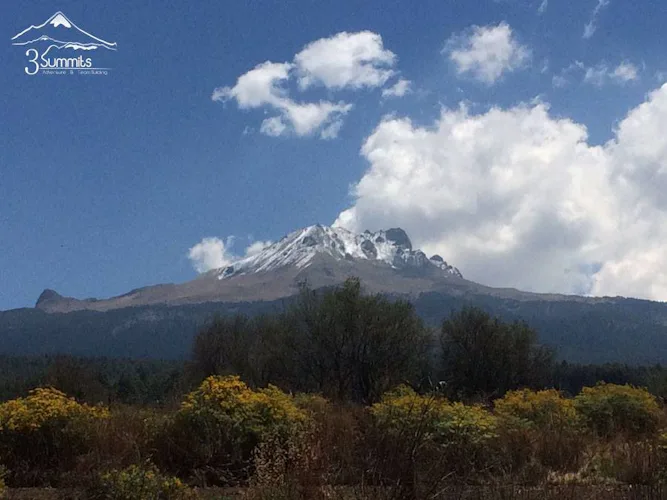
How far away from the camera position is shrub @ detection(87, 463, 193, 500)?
6.13 m

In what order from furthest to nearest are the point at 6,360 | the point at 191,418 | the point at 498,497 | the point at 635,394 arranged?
1. the point at 6,360
2. the point at 635,394
3. the point at 191,418
4. the point at 498,497

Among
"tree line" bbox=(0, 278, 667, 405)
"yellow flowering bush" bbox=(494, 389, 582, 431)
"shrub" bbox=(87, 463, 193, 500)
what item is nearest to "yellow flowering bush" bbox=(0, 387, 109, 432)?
"shrub" bbox=(87, 463, 193, 500)

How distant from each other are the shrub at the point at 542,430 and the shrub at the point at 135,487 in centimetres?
441

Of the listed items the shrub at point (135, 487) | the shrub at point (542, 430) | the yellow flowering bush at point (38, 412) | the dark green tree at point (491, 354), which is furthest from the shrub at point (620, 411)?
the dark green tree at point (491, 354)

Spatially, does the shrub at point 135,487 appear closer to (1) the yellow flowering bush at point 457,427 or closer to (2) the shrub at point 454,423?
(1) the yellow flowering bush at point 457,427

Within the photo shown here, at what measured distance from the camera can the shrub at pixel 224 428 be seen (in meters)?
9.09

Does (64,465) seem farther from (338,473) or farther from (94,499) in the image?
(338,473)

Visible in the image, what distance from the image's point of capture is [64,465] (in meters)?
8.73

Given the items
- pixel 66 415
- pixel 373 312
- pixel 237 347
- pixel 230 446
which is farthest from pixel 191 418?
pixel 237 347

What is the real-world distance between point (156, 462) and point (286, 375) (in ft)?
75.8

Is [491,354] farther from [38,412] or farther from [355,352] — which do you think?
[38,412]

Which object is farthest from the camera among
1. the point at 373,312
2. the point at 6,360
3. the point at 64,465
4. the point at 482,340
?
the point at 6,360

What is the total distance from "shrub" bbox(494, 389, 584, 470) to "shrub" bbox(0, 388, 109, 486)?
5845 millimetres

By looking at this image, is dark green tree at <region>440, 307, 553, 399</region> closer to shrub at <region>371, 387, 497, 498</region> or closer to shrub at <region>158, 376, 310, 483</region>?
shrub at <region>371, 387, 497, 498</region>
